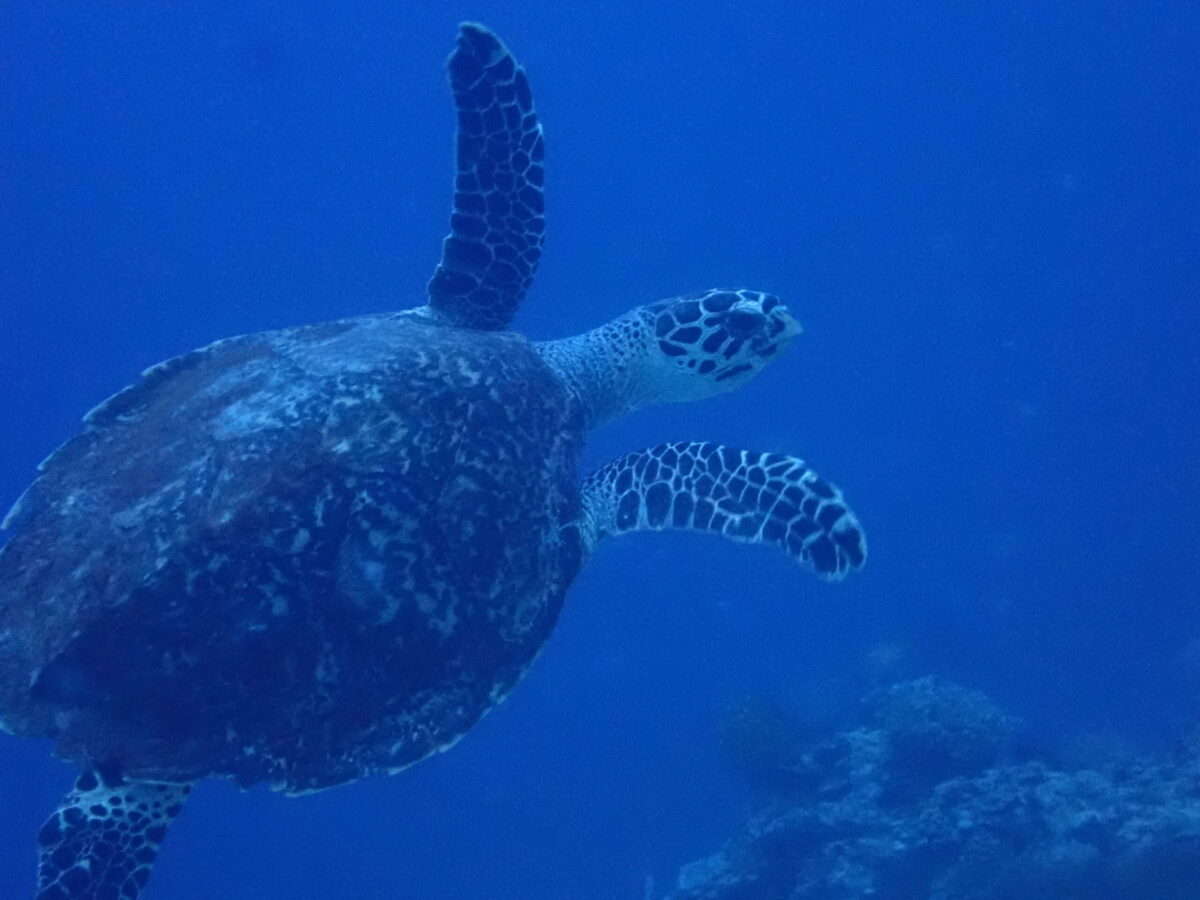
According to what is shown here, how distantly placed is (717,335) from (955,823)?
25.3 ft

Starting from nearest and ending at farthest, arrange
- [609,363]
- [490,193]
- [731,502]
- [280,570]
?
[280,570] < [731,502] < [490,193] < [609,363]

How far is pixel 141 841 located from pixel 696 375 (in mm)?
5227

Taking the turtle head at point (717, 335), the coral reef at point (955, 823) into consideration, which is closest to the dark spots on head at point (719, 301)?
the turtle head at point (717, 335)

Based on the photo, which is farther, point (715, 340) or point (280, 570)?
point (715, 340)

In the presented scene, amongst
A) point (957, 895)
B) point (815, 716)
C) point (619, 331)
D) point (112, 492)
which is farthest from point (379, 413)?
point (815, 716)

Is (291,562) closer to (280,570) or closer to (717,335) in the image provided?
(280,570)

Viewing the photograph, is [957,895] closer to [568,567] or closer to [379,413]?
[568,567]

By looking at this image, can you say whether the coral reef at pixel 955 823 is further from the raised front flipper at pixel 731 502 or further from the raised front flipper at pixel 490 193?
the raised front flipper at pixel 490 193

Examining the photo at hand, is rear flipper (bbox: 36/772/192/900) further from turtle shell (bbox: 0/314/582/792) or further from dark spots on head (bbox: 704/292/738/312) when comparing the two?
dark spots on head (bbox: 704/292/738/312)

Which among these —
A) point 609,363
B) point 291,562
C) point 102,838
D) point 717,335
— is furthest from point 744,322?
point 102,838

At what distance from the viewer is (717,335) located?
740 centimetres

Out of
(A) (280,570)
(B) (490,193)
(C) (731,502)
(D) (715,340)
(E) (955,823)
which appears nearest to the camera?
(A) (280,570)

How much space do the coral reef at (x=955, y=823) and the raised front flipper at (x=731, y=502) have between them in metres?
6.95

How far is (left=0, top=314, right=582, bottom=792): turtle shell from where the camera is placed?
14.4 feet
